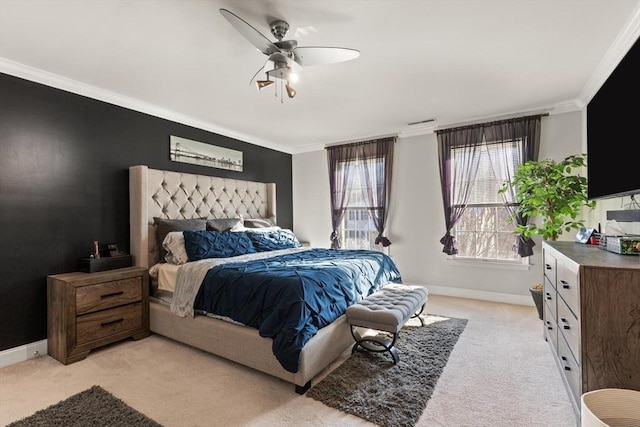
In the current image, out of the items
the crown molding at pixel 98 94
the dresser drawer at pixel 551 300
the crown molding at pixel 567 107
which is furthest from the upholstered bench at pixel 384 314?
the crown molding at pixel 98 94

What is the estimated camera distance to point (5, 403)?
6.68 ft

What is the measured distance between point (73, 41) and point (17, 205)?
1499mm

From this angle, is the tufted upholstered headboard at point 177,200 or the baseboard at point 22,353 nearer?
the baseboard at point 22,353

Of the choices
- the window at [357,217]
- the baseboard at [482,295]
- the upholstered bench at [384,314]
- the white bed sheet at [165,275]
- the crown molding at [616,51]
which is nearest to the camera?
the crown molding at [616,51]

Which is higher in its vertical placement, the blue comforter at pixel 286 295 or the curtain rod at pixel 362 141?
the curtain rod at pixel 362 141

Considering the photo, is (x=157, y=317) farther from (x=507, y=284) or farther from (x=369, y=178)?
(x=507, y=284)

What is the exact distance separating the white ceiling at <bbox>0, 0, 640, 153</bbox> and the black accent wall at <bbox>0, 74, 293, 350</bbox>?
217 mm

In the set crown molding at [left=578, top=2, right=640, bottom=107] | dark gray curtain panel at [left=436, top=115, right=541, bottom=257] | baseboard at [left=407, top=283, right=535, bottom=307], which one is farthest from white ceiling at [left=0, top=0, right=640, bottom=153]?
baseboard at [left=407, top=283, right=535, bottom=307]

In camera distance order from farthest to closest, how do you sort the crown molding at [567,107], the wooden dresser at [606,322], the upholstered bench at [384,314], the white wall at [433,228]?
the white wall at [433,228]
the crown molding at [567,107]
the upholstered bench at [384,314]
the wooden dresser at [606,322]

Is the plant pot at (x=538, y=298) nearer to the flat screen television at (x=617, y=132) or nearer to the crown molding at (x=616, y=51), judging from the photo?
the flat screen television at (x=617, y=132)

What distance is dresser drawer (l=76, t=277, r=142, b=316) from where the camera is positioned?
262 centimetres

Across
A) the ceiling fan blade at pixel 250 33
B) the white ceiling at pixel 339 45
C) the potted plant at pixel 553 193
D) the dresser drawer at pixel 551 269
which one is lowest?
the dresser drawer at pixel 551 269

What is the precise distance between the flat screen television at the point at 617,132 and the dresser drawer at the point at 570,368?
3.33 feet

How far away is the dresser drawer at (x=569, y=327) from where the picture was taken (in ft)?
5.30
